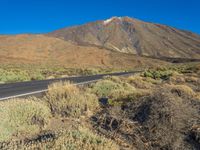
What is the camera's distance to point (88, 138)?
17.3ft

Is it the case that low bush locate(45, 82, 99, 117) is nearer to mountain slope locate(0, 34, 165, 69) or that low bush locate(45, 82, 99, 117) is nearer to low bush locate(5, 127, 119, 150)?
low bush locate(5, 127, 119, 150)

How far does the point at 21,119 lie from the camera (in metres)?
7.41

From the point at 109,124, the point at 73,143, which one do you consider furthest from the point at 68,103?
the point at 73,143

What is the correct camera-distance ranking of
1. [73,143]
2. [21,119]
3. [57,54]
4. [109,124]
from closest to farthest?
[73,143] → [21,119] → [109,124] → [57,54]

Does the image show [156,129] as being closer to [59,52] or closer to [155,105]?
[155,105]

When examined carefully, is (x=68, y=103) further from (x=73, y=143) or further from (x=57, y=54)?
(x=57, y=54)

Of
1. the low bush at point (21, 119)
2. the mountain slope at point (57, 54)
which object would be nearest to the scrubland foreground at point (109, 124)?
the low bush at point (21, 119)

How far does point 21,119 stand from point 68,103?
6.50 feet

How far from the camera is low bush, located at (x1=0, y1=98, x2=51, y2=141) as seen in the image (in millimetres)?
6861

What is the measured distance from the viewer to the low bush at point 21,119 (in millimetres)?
6861

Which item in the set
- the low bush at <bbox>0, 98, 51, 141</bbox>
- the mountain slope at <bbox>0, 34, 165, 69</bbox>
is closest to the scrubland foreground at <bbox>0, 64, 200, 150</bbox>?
the low bush at <bbox>0, 98, 51, 141</bbox>

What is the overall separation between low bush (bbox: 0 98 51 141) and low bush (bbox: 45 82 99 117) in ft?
2.92

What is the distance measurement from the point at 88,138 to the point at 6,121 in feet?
8.53

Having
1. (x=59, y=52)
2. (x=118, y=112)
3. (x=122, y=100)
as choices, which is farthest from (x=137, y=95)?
(x=59, y=52)
